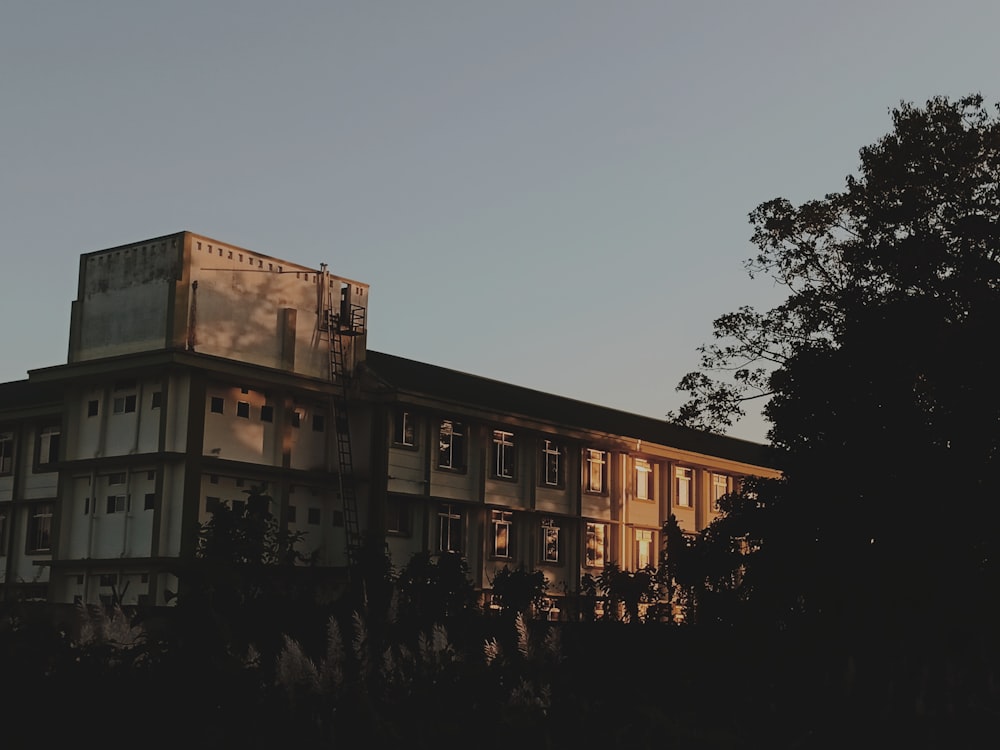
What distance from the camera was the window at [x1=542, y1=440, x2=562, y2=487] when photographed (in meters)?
47.9

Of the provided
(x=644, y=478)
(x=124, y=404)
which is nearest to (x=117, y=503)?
(x=124, y=404)

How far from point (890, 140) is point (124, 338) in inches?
830

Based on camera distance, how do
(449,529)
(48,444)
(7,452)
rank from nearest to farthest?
1. (449,529)
2. (48,444)
3. (7,452)

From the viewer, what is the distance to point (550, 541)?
4809 cm

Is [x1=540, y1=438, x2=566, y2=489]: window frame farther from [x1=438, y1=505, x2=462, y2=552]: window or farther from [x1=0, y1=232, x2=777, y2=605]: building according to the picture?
[x1=438, y1=505, x2=462, y2=552]: window

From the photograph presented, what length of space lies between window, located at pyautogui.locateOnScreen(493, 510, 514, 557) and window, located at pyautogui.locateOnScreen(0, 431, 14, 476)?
1611 centimetres

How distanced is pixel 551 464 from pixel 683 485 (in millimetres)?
9316

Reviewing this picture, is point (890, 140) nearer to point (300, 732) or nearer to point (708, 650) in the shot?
point (708, 650)

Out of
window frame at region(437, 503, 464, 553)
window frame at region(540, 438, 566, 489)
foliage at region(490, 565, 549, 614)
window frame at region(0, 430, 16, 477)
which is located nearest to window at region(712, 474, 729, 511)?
window frame at region(540, 438, 566, 489)

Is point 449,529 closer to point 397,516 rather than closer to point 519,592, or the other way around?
point 397,516

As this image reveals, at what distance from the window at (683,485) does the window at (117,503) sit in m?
23.7

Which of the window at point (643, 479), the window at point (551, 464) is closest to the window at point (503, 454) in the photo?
the window at point (551, 464)

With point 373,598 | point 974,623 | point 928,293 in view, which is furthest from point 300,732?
point 928,293

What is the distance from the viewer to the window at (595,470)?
50125 millimetres
